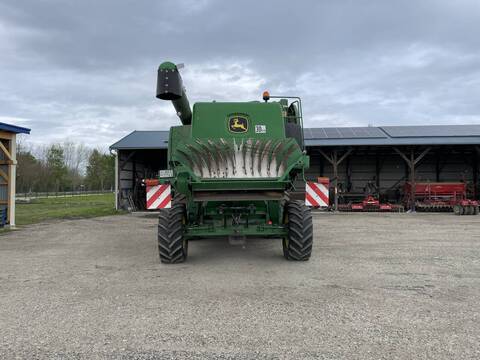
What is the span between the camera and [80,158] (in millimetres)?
78312

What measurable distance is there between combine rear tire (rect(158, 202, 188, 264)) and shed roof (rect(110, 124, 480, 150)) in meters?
13.7

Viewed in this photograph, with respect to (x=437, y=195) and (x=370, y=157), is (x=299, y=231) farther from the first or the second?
(x=370, y=157)

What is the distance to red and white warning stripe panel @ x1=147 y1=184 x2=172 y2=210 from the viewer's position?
7.13 meters

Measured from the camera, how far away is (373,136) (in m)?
21.9

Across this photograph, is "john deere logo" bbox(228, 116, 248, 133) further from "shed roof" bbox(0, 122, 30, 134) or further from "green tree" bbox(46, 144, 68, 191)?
"green tree" bbox(46, 144, 68, 191)

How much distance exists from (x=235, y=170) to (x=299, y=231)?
4.87 feet

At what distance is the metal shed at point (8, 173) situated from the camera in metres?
12.3

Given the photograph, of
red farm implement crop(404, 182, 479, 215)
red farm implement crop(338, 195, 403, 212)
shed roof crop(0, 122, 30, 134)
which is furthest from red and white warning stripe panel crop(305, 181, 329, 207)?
red farm implement crop(404, 182, 479, 215)

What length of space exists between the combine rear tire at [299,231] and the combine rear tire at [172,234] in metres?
1.81

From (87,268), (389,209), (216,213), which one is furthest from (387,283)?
(389,209)

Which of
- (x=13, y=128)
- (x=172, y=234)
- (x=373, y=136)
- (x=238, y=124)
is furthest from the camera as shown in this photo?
(x=373, y=136)

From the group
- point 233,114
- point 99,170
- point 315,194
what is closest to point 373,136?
point 315,194

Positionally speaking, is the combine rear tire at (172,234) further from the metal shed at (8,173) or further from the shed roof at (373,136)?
the shed roof at (373,136)

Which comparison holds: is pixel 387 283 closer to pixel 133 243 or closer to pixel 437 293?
pixel 437 293
